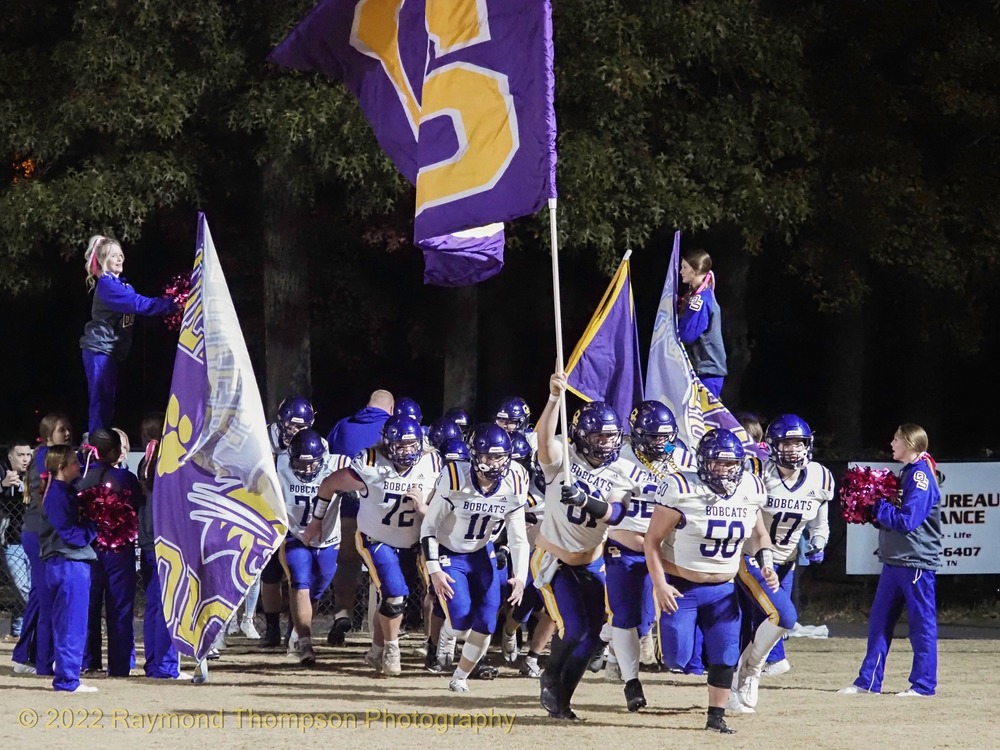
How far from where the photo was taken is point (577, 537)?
11.1m

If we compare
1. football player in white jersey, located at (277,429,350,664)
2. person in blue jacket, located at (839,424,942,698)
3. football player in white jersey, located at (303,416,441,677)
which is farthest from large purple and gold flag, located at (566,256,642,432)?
person in blue jacket, located at (839,424,942,698)

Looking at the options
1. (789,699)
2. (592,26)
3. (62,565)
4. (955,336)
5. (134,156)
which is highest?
(592,26)

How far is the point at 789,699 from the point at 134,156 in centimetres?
1010

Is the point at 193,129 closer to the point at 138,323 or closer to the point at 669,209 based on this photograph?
the point at 138,323

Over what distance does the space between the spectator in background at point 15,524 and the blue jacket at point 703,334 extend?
20.5 ft

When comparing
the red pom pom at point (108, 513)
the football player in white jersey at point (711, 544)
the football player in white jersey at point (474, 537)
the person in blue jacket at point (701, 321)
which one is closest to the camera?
the football player in white jersey at point (711, 544)

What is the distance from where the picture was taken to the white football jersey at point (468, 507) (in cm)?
1260

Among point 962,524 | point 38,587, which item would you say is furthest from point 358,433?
point 962,524

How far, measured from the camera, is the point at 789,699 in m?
12.5

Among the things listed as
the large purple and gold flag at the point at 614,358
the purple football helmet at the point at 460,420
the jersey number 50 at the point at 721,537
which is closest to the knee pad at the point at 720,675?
the jersey number 50 at the point at 721,537

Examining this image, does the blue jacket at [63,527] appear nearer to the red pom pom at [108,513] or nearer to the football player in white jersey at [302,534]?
the red pom pom at [108,513]

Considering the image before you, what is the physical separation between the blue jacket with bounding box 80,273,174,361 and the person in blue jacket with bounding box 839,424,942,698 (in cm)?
571

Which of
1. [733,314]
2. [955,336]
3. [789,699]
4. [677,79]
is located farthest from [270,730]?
[955,336]

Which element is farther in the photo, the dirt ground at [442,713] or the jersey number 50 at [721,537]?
the jersey number 50 at [721,537]
